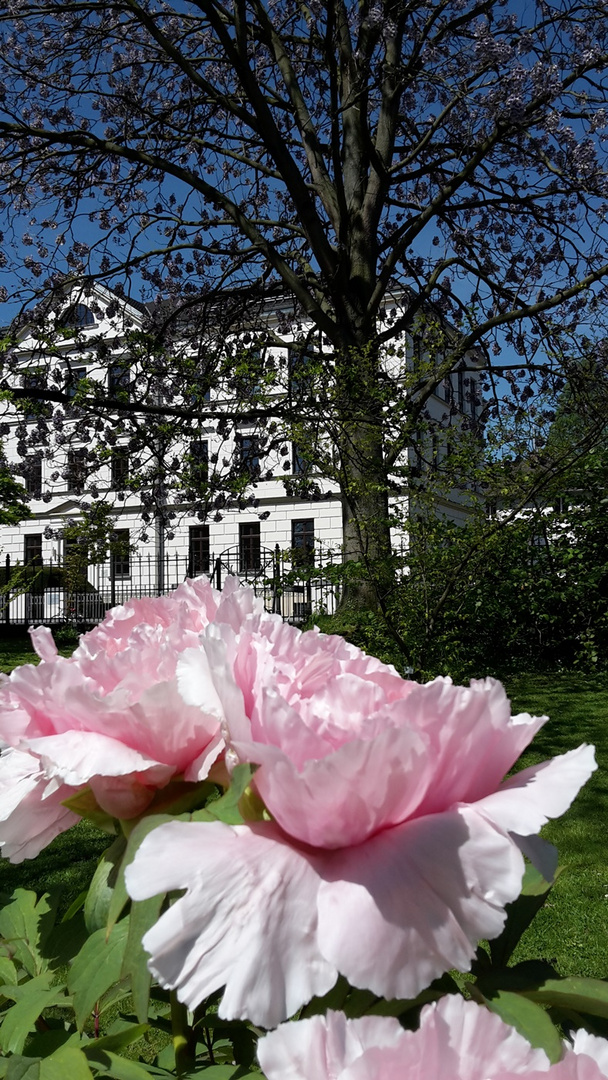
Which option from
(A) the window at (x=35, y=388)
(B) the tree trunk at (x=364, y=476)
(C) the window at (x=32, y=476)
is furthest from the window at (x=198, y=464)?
(C) the window at (x=32, y=476)

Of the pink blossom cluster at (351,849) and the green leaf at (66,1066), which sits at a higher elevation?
the pink blossom cluster at (351,849)

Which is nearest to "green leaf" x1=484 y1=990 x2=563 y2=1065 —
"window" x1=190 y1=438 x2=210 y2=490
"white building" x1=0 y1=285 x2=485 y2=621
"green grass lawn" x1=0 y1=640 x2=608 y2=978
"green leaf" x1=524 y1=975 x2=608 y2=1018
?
"green leaf" x1=524 y1=975 x2=608 y2=1018

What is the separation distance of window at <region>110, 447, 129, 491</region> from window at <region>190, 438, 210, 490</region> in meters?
0.81

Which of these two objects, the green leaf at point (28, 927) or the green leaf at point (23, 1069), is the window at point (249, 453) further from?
the green leaf at point (23, 1069)

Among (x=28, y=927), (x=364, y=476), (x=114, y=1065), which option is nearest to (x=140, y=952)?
(x=114, y=1065)

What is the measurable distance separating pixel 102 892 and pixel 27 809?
0.30 ft

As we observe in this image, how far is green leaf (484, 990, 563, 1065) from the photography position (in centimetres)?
44

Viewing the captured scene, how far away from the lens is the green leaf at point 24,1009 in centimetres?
63

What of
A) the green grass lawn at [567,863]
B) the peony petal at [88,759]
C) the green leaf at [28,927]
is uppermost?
the peony petal at [88,759]

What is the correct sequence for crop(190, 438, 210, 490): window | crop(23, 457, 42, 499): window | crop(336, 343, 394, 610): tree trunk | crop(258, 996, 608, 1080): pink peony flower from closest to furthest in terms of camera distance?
1. crop(258, 996, 608, 1080): pink peony flower
2. crop(336, 343, 394, 610): tree trunk
3. crop(190, 438, 210, 490): window
4. crop(23, 457, 42, 499): window

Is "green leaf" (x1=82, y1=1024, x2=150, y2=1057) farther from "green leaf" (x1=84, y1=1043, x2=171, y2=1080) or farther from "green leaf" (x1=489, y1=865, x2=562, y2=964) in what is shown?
"green leaf" (x1=489, y1=865, x2=562, y2=964)

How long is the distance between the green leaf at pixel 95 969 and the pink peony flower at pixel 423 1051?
0.33 m

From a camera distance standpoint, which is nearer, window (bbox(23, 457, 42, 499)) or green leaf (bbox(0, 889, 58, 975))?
green leaf (bbox(0, 889, 58, 975))

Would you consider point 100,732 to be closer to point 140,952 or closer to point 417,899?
point 140,952
